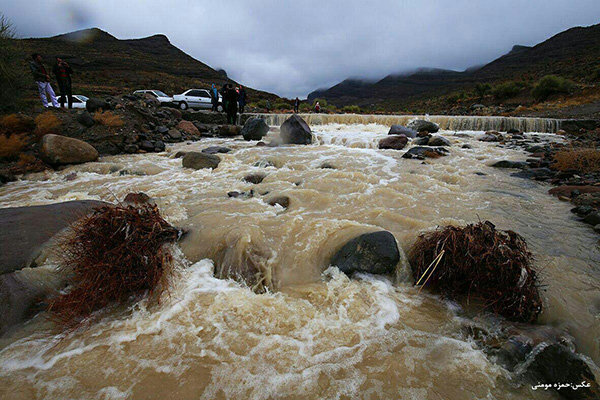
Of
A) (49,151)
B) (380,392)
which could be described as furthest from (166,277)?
(49,151)

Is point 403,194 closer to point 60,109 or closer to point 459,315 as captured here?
point 459,315

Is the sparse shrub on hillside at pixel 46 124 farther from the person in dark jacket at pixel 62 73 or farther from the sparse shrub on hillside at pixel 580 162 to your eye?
the sparse shrub on hillside at pixel 580 162

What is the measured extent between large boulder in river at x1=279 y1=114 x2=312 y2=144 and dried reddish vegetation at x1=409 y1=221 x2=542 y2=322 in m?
11.0

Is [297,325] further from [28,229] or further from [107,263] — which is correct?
[28,229]

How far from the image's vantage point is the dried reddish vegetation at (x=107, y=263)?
8.46 feet

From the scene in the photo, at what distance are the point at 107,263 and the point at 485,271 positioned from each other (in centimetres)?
382

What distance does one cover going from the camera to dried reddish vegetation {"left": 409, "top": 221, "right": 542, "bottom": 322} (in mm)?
2613

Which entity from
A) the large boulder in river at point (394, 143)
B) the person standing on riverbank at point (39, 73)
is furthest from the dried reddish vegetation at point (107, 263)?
the person standing on riverbank at point (39, 73)

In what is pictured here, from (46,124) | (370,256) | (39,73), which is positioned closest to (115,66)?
(39,73)

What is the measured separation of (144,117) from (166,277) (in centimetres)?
1360

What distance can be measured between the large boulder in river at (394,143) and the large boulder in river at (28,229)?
11.6 m

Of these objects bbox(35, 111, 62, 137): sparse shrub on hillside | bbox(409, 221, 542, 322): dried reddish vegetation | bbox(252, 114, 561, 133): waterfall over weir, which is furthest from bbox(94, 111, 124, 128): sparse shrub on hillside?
bbox(409, 221, 542, 322): dried reddish vegetation

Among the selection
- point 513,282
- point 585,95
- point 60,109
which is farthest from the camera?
point 585,95

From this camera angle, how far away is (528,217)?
199 inches
